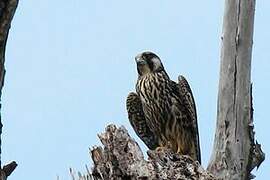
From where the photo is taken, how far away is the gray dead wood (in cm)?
437

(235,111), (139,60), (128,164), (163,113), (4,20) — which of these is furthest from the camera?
(139,60)

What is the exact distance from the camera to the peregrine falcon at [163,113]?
798cm

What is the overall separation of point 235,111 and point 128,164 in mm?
2626

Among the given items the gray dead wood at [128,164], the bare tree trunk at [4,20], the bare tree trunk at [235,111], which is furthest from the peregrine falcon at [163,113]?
the bare tree trunk at [4,20]

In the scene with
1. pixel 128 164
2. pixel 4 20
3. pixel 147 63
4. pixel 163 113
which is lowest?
pixel 128 164

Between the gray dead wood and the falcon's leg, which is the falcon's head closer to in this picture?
the falcon's leg

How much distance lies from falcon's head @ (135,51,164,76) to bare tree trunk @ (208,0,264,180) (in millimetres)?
1339

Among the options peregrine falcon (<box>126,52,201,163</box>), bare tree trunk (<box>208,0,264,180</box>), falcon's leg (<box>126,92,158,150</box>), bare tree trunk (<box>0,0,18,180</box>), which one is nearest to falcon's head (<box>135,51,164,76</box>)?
peregrine falcon (<box>126,52,201,163</box>)

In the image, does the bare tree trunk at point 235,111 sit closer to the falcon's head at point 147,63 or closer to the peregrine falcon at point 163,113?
the peregrine falcon at point 163,113

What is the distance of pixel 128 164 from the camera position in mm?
Result: 4387

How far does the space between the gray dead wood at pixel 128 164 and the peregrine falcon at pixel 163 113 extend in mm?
3286

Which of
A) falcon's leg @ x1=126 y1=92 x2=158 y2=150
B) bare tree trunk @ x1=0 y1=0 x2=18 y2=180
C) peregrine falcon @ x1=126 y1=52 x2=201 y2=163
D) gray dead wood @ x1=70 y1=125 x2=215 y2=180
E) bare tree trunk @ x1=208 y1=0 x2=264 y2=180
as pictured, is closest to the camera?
bare tree trunk @ x1=0 y1=0 x2=18 y2=180

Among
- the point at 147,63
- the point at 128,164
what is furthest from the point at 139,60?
the point at 128,164

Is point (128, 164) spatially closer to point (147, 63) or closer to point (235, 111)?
point (235, 111)
